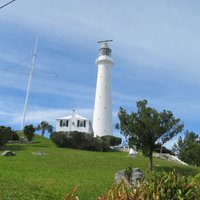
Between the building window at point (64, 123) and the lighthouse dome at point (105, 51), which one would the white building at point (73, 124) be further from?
the lighthouse dome at point (105, 51)

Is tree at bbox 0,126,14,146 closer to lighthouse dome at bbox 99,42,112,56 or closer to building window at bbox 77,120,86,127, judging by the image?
building window at bbox 77,120,86,127

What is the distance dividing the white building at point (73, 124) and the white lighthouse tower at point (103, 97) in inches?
78.0

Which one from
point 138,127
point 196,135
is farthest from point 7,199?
point 196,135

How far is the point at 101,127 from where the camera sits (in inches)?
3194

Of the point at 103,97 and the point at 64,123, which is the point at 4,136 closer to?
the point at 64,123

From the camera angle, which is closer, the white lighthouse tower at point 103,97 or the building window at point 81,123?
the white lighthouse tower at point 103,97

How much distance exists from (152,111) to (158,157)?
19.8 metres

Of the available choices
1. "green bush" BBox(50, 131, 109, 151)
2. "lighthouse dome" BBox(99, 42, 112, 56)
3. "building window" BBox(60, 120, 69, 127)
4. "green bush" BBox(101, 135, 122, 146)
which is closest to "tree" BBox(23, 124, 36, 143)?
"green bush" BBox(50, 131, 109, 151)

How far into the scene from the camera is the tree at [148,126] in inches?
1614

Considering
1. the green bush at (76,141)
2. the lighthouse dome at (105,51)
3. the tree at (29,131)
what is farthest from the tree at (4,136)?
the lighthouse dome at (105,51)

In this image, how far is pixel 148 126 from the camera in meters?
41.1

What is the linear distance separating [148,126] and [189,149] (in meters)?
32.3

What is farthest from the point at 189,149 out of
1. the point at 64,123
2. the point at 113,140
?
the point at 64,123

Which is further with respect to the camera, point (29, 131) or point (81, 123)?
point (81, 123)
